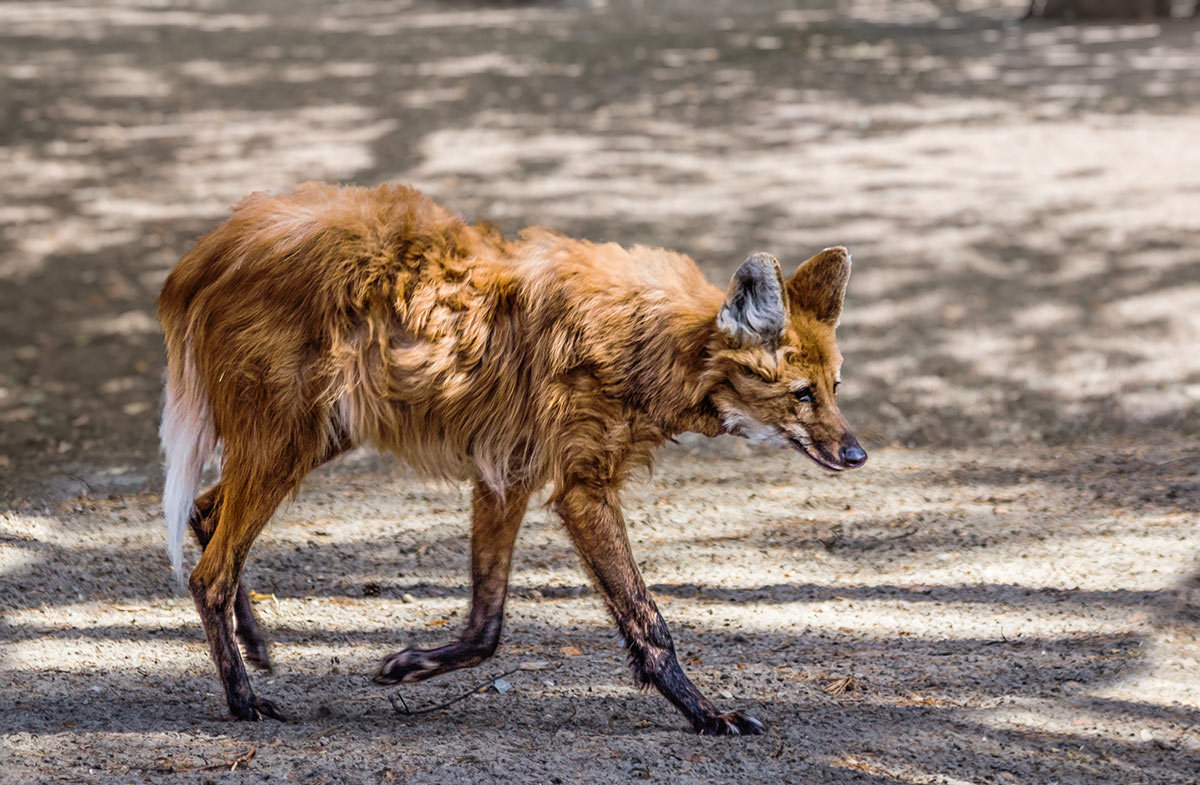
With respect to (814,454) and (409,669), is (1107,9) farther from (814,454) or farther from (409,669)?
(409,669)

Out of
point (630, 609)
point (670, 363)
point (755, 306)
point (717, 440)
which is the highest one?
point (755, 306)

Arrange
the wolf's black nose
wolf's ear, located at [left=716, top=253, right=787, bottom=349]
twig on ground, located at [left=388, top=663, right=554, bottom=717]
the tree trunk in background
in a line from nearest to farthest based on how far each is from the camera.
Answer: wolf's ear, located at [left=716, top=253, right=787, bottom=349], the wolf's black nose, twig on ground, located at [left=388, top=663, right=554, bottom=717], the tree trunk in background

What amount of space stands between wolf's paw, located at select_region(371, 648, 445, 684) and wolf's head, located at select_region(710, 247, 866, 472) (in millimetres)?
1218

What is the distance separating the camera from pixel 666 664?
3447 millimetres

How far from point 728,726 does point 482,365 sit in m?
1.25

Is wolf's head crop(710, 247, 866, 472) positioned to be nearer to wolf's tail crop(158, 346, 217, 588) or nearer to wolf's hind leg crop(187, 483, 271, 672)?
wolf's tail crop(158, 346, 217, 588)

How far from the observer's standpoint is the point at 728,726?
3445 millimetres

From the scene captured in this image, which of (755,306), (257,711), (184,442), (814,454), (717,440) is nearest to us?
Result: (755,306)

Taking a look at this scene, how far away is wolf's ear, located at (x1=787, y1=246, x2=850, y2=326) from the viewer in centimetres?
345

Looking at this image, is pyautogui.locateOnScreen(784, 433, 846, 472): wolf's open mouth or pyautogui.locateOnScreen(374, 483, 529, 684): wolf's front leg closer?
pyautogui.locateOnScreen(784, 433, 846, 472): wolf's open mouth

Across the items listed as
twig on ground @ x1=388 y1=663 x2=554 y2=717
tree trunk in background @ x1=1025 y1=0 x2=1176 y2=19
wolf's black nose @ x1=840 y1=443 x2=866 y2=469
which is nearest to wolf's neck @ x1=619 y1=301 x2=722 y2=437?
wolf's black nose @ x1=840 y1=443 x2=866 y2=469

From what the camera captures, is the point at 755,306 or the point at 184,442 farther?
the point at 184,442

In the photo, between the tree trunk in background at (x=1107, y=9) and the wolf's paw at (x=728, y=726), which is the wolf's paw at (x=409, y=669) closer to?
the wolf's paw at (x=728, y=726)

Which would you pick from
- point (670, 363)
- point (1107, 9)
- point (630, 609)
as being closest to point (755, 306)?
point (670, 363)
